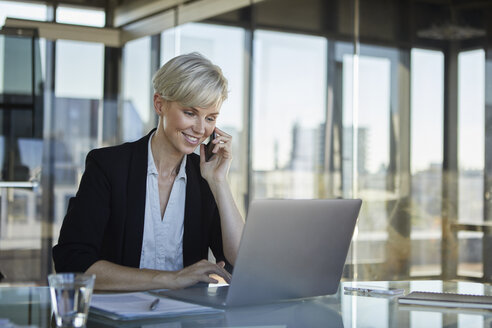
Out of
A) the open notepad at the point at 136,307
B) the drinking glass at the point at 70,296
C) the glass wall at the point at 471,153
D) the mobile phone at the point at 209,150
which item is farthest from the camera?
the glass wall at the point at 471,153

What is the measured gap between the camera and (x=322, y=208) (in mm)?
1628

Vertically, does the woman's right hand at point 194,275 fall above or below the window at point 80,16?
below

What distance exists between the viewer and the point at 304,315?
1.49 meters

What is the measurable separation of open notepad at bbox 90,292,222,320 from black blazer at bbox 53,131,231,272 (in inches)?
14.6

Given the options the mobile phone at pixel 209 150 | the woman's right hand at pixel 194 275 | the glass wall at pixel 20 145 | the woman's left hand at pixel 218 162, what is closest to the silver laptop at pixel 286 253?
the woman's right hand at pixel 194 275

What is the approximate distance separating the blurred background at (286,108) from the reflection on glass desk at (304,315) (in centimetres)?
298

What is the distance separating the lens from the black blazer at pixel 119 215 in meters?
1.96

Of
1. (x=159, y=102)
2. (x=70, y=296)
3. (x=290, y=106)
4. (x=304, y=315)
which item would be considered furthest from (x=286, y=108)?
(x=70, y=296)

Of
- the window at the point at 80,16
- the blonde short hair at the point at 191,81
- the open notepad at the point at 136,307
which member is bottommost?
the open notepad at the point at 136,307

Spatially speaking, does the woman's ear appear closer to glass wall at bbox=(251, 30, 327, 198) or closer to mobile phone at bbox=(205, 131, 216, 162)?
mobile phone at bbox=(205, 131, 216, 162)

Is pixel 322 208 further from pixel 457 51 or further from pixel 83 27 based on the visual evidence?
pixel 83 27

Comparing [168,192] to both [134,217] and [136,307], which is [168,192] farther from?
[136,307]

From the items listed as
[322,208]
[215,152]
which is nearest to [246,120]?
[215,152]

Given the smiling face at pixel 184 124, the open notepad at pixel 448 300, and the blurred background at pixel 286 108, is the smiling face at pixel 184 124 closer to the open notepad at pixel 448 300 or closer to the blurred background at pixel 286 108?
the open notepad at pixel 448 300
